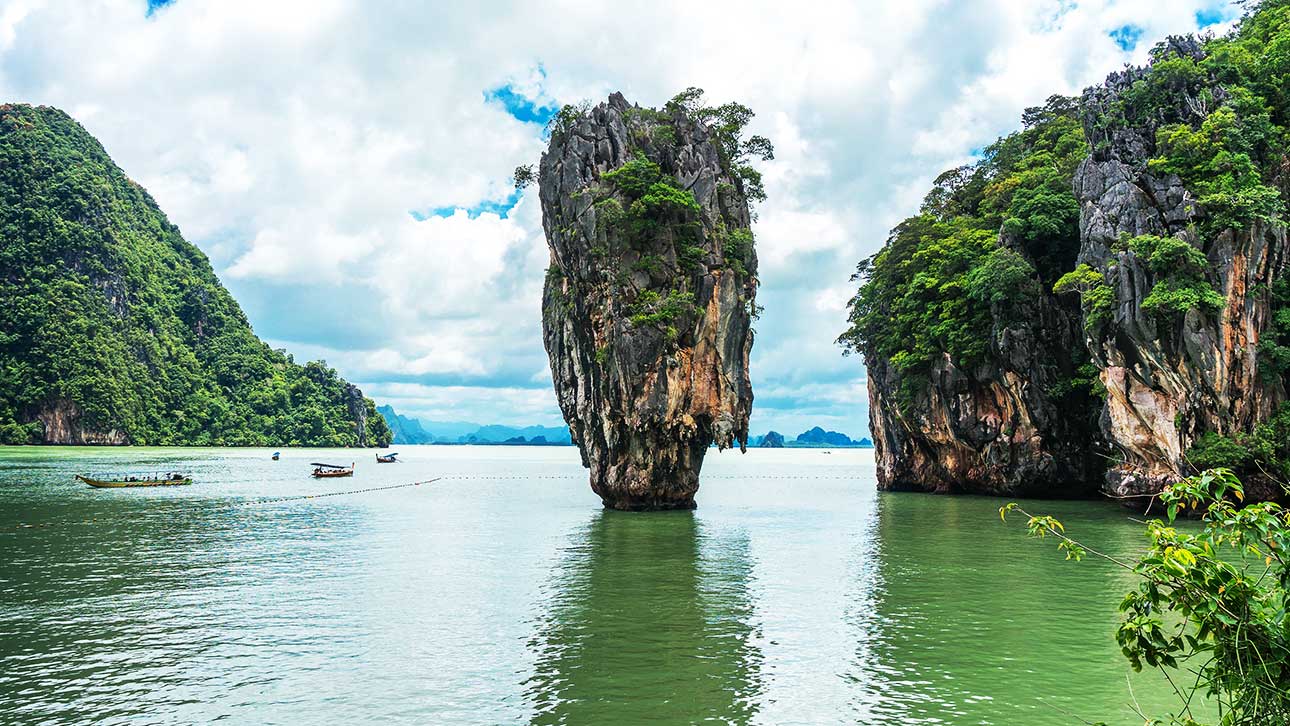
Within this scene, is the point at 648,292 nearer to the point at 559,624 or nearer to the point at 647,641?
the point at 559,624

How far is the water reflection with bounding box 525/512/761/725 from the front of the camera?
9844 millimetres

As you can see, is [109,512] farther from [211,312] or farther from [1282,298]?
[211,312]

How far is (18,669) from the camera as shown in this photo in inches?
437

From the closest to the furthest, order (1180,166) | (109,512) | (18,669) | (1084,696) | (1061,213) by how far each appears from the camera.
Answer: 1. (1084,696)
2. (18,669)
3. (1180,166)
4. (109,512)
5. (1061,213)

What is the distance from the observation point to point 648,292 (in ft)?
102

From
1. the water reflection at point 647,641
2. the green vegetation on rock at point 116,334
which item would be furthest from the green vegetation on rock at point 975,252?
the green vegetation on rock at point 116,334

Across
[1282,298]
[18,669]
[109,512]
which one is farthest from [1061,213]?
[109,512]

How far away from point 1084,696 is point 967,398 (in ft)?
106

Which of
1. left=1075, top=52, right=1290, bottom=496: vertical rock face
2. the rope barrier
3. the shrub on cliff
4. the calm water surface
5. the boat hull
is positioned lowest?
the calm water surface

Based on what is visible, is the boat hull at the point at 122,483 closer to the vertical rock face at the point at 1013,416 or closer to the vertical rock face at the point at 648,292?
the vertical rock face at the point at 648,292

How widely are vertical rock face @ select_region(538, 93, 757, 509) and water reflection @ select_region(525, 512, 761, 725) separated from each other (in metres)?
9.84

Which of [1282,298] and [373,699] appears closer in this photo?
[373,699]

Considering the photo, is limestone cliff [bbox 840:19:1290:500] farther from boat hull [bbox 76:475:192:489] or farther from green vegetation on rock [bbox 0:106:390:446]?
green vegetation on rock [bbox 0:106:390:446]

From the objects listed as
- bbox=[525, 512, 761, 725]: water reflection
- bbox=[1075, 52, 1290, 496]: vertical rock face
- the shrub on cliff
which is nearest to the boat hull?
bbox=[525, 512, 761, 725]: water reflection
